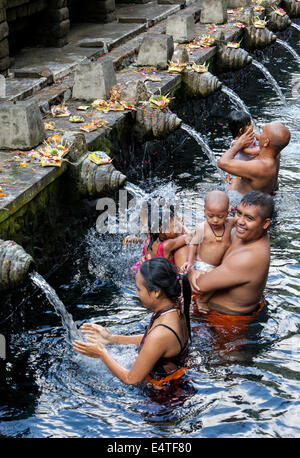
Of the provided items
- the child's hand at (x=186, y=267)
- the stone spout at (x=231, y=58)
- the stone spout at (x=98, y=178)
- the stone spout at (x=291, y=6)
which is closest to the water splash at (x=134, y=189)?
the stone spout at (x=98, y=178)

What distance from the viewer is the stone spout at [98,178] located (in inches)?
287

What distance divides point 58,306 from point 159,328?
199 centimetres

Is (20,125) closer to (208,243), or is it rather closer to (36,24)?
(208,243)

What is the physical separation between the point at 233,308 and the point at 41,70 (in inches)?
245

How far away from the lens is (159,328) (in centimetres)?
450

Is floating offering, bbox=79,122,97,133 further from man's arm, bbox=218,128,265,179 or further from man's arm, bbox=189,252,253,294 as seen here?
man's arm, bbox=189,252,253,294

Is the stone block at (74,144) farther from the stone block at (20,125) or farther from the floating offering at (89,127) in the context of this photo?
the floating offering at (89,127)

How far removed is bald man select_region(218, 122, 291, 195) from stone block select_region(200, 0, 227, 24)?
8672mm

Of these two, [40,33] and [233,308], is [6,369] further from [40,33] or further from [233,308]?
[40,33]

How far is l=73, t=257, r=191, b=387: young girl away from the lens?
4480 millimetres

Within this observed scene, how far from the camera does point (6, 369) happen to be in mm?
5559

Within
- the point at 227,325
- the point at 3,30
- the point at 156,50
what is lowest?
the point at 227,325

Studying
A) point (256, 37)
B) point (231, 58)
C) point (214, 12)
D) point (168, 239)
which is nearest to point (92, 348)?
point (168, 239)

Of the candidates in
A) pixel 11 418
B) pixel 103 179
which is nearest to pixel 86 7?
pixel 103 179
